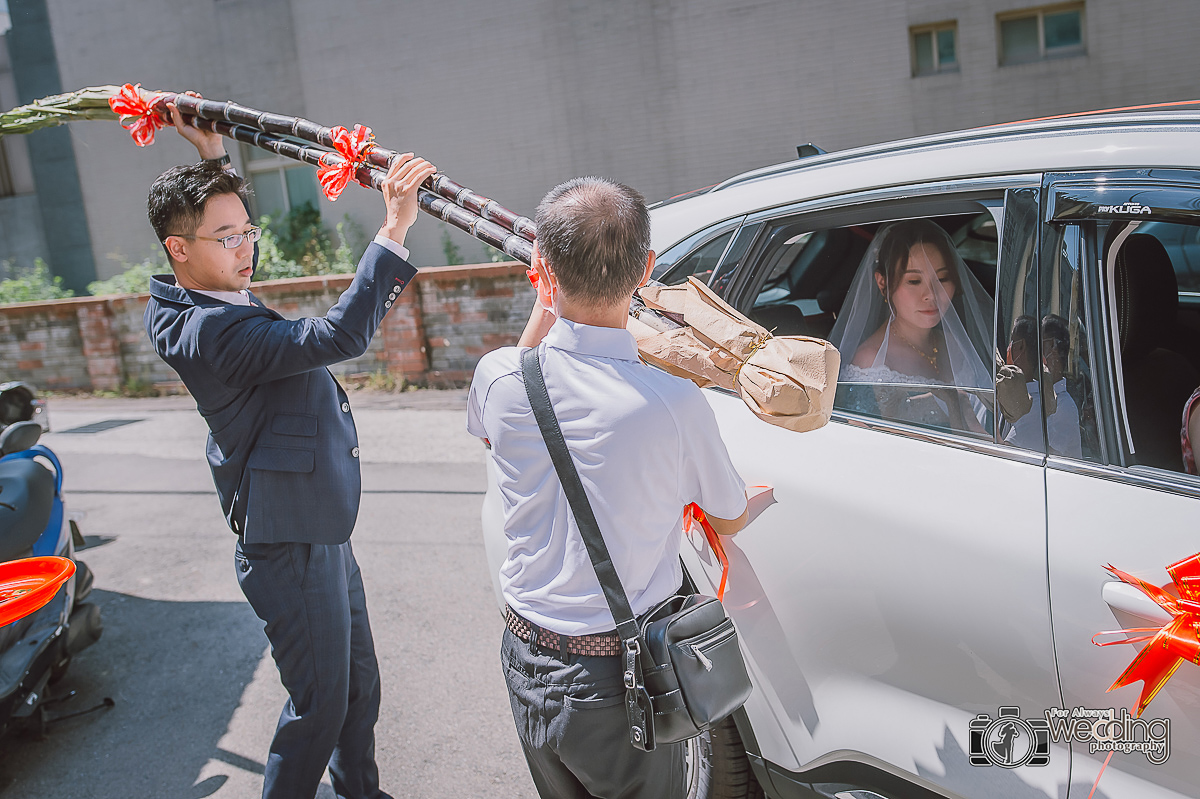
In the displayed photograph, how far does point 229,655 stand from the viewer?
399cm

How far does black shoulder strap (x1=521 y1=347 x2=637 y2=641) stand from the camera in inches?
62.0

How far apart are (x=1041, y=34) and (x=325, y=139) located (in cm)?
996

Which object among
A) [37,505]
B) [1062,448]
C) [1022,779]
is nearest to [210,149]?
[37,505]

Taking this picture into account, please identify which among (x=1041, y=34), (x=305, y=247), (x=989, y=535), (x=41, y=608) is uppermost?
(x=1041, y=34)

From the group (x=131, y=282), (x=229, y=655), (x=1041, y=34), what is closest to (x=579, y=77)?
(x=1041, y=34)

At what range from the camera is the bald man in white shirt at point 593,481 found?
1.56 m

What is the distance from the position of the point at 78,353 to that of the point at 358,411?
4.55 metres

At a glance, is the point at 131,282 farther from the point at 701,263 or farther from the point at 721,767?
the point at 721,767

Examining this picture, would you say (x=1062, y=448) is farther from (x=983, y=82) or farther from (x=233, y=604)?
(x=983, y=82)

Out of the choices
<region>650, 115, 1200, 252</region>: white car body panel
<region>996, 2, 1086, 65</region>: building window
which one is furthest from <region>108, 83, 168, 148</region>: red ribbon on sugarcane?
<region>996, 2, 1086, 65</region>: building window

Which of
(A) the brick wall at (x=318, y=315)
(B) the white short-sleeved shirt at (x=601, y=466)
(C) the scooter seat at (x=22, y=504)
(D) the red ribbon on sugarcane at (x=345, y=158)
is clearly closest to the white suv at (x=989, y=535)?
(B) the white short-sleeved shirt at (x=601, y=466)

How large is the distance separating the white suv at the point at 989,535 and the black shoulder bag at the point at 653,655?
0.50 metres

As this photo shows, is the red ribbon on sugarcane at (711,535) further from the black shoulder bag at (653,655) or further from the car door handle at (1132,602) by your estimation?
the car door handle at (1132,602)

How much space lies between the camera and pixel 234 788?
3053 millimetres
